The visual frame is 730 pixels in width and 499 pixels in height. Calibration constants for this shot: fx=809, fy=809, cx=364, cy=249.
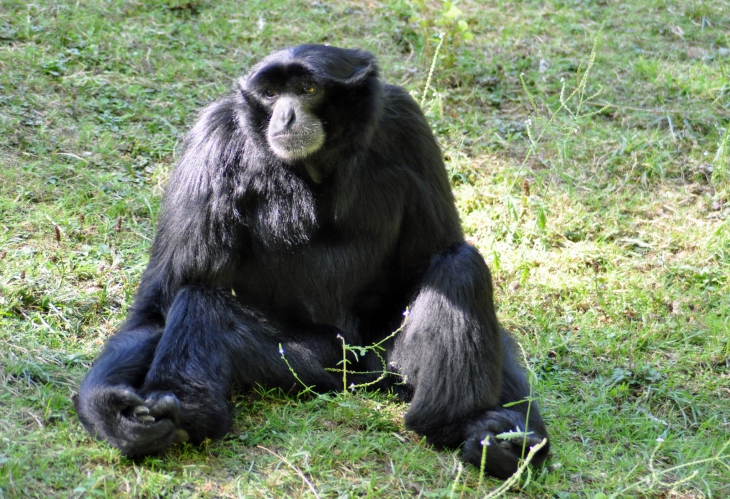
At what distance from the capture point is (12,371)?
14.9 ft

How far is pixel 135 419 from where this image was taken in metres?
3.85

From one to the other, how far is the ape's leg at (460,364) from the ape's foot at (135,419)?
1.25 metres

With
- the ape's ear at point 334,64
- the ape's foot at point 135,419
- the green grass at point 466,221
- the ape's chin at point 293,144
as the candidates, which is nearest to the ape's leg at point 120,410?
the ape's foot at point 135,419

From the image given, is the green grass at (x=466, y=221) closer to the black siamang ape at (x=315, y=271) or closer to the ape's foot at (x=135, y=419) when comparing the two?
the ape's foot at (x=135, y=419)

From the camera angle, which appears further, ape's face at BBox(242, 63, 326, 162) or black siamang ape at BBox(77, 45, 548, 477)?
ape's face at BBox(242, 63, 326, 162)

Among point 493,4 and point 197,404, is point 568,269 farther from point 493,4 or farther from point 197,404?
point 493,4

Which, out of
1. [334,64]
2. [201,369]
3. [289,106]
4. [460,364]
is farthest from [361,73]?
[201,369]

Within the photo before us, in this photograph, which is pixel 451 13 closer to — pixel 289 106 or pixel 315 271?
pixel 289 106

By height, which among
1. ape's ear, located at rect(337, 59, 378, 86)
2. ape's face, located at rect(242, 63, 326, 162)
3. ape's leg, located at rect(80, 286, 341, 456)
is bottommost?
ape's leg, located at rect(80, 286, 341, 456)

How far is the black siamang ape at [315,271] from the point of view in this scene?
13.8 feet

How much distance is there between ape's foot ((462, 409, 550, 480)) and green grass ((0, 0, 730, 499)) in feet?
0.32

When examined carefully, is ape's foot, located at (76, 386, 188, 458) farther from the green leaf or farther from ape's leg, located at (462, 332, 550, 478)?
the green leaf

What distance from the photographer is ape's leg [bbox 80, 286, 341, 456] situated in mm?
3869

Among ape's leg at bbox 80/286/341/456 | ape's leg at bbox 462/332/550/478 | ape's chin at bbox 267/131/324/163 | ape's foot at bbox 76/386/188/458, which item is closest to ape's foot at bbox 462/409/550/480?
ape's leg at bbox 462/332/550/478
